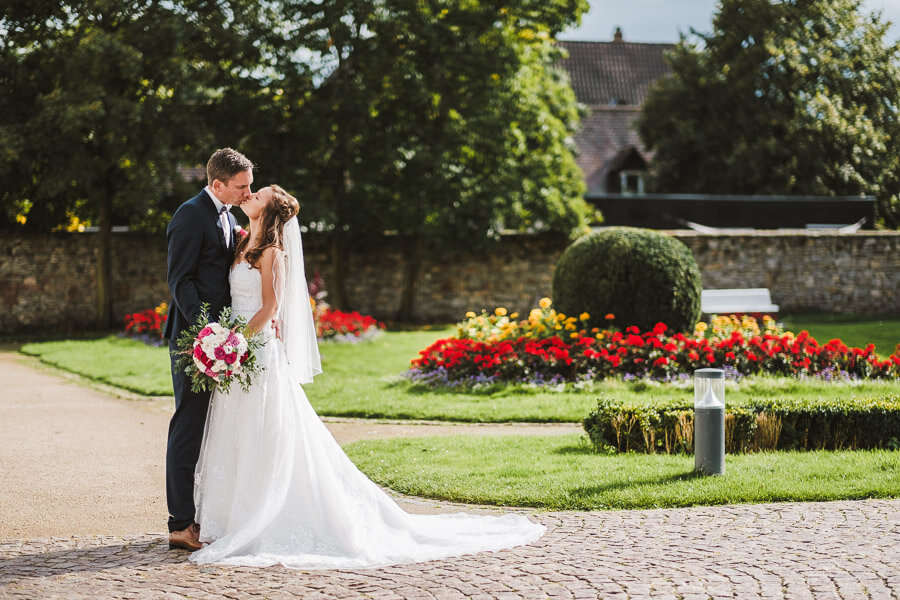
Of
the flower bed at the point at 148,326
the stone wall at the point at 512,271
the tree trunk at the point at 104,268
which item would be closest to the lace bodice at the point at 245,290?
the flower bed at the point at 148,326

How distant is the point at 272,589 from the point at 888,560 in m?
3.06

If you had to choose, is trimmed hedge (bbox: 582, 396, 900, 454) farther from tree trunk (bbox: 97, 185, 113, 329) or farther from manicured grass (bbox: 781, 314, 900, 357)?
tree trunk (bbox: 97, 185, 113, 329)

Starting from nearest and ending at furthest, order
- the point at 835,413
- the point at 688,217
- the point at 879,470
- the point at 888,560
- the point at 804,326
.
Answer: the point at 888,560, the point at 879,470, the point at 835,413, the point at 804,326, the point at 688,217

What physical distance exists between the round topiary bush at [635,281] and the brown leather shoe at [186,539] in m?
8.46

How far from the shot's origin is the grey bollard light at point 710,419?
6.81 meters

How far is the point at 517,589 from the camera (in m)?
4.54

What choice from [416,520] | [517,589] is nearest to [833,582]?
[517,589]

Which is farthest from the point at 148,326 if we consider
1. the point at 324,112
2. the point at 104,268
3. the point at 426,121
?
the point at 426,121

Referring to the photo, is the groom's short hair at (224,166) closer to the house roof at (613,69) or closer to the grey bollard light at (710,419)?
the grey bollard light at (710,419)

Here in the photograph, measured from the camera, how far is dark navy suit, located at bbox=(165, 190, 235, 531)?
210 inches

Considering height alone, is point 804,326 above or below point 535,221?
below

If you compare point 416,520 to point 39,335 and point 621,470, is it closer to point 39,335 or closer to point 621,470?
point 621,470

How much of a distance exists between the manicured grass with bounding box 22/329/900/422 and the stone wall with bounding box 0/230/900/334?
7.37 metres

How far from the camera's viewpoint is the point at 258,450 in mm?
5410
